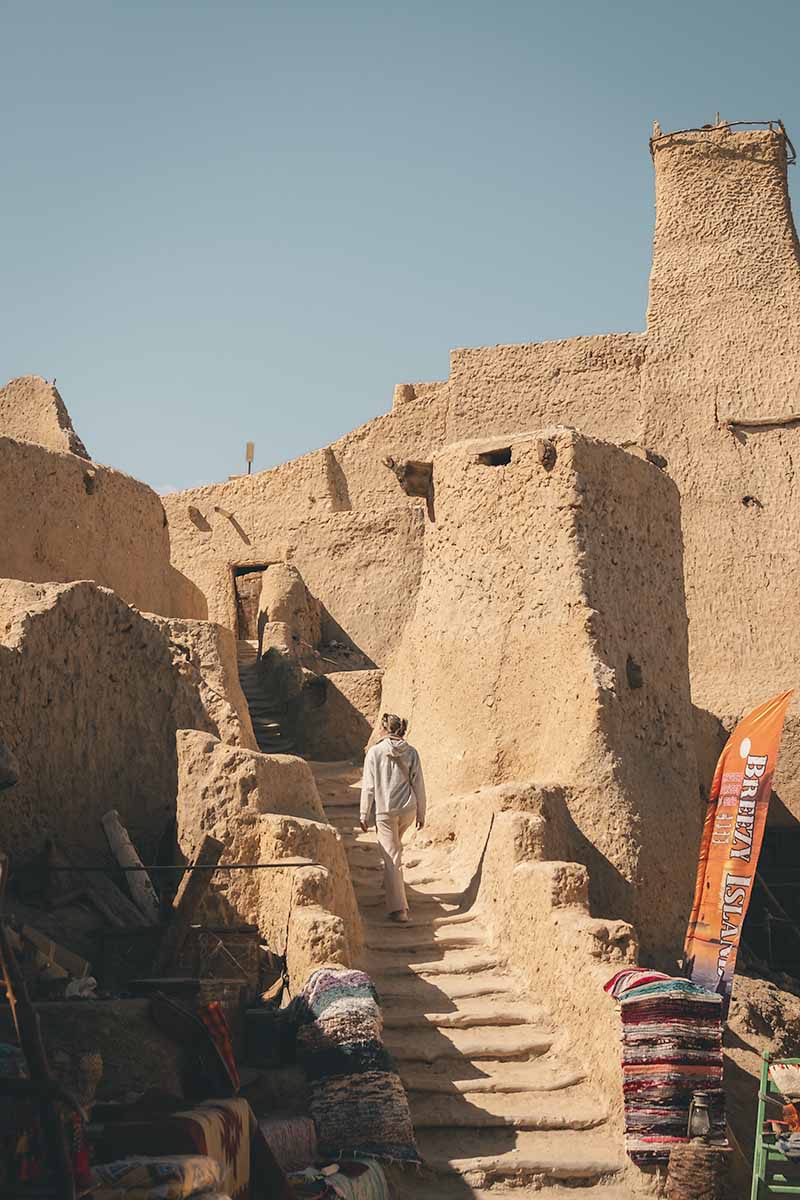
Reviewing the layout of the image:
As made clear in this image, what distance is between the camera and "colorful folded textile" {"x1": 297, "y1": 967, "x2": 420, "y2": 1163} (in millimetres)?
7461

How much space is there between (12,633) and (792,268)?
17.3 m

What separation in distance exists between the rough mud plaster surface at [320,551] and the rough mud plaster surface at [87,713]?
986 centimetres

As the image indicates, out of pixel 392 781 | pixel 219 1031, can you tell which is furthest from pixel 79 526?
pixel 219 1031

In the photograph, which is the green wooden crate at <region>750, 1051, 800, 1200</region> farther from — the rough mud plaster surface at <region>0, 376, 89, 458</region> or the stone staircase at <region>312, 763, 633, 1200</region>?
the rough mud plaster surface at <region>0, 376, 89, 458</region>

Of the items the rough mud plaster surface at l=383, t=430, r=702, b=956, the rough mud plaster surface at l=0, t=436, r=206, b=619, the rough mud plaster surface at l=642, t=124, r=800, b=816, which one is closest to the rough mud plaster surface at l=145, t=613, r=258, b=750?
the rough mud plaster surface at l=383, t=430, r=702, b=956

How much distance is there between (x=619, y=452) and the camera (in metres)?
12.8

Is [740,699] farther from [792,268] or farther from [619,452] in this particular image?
[619,452]

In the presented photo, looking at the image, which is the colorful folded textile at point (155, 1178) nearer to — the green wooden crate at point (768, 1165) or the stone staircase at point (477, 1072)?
the stone staircase at point (477, 1072)

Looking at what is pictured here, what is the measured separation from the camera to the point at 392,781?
A: 10695 mm

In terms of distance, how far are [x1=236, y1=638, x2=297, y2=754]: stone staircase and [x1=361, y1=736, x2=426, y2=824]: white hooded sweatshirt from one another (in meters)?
4.17

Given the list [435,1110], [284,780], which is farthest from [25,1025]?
[284,780]

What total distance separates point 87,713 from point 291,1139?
409 centimetres

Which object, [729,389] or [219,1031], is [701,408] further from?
[219,1031]

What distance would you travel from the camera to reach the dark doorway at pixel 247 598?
72.5 ft
